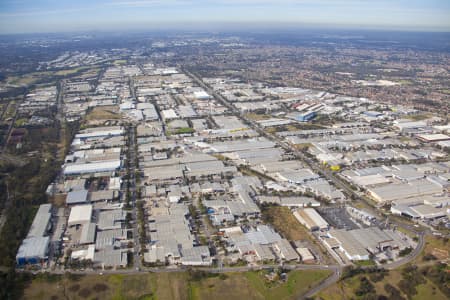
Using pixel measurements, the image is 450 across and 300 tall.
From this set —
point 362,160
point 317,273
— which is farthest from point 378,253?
point 362,160

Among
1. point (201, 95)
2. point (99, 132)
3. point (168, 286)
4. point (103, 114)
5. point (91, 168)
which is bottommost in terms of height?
point (168, 286)

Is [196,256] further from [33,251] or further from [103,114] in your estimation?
[103,114]

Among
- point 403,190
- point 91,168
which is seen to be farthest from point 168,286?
point 403,190

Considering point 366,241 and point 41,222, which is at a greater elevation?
point 41,222

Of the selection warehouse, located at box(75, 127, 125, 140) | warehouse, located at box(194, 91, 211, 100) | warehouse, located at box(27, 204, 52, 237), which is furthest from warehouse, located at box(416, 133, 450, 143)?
warehouse, located at box(27, 204, 52, 237)

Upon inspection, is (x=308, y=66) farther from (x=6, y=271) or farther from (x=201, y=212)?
(x=6, y=271)

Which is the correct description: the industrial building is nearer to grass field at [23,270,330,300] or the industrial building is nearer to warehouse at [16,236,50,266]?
warehouse at [16,236,50,266]

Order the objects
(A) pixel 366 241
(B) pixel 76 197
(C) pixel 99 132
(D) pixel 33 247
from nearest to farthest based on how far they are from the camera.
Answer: (D) pixel 33 247, (A) pixel 366 241, (B) pixel 76 197, (C) pixel 99 132
